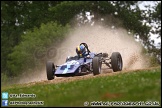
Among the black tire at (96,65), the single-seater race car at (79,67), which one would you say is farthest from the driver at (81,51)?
the black tire at (96,65)

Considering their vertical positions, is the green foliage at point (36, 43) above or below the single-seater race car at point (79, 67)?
above

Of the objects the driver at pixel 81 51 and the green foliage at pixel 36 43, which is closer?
the driver at pixel 81 51

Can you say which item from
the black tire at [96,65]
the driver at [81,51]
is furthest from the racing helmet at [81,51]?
the black tire at [96,65]

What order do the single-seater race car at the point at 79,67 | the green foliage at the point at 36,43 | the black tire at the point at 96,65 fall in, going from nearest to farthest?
the black tire at the point at 96,65
the single-seater race car at the point at 79,67
the green foliage at the point at 36,43

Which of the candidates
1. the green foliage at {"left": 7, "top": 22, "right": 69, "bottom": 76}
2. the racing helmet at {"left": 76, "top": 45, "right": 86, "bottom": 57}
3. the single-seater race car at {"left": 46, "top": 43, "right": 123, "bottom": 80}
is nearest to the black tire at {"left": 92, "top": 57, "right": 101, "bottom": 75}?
the single-seater race car at {"left": 46, "top": 43, "right": 123, "bottom": 80}

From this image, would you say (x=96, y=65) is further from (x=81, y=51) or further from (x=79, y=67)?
(x=81, y=51)

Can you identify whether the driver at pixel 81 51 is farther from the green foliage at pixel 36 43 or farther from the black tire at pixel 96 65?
the green foliage at pixel 36 43

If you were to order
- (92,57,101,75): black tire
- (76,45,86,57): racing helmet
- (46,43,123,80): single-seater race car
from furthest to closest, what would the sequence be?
(76,45,86,57): racing helmet, (46,43,123,80): single-seater race car, (92,57,101,75): black tire

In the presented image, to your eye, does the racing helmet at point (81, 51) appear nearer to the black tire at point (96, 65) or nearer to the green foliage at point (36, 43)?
the black tire at point (96, 65)

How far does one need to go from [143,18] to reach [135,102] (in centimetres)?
7179

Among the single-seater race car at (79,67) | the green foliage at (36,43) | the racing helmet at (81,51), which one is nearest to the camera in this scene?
the single-seater race car at (79,67)

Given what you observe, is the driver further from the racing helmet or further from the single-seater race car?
the single-seater race car

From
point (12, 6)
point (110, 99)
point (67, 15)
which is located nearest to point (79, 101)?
point (110, 99)

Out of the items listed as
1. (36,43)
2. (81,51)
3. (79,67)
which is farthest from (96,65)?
(36,43)
